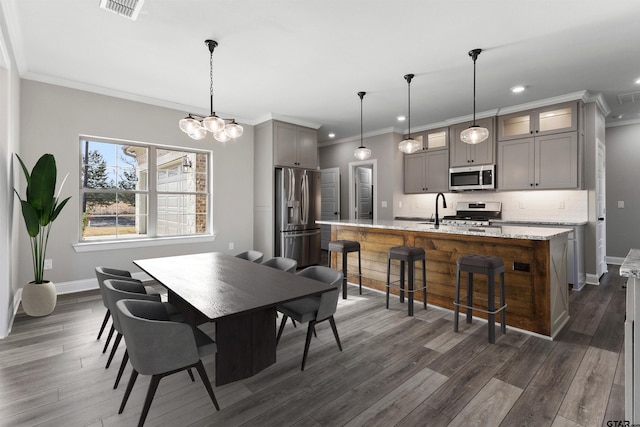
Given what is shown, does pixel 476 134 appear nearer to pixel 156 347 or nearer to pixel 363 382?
pixel 363 382

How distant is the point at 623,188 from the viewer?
221 inches

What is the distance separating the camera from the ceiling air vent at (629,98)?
435 cm

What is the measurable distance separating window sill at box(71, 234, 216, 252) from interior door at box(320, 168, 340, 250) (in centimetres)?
304

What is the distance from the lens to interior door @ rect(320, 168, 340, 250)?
7363 mm

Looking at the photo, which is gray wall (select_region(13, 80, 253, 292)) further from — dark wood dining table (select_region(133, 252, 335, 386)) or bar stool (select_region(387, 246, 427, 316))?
bar stool (select_region(387, 246, 427, 316))

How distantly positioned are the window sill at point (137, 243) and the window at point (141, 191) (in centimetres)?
12

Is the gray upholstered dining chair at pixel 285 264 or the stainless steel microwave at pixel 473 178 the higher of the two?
the stainless steel microwave at pixel 473 178

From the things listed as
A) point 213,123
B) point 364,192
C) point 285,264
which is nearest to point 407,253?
point 285,264

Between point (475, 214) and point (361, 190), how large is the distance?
8.27ft

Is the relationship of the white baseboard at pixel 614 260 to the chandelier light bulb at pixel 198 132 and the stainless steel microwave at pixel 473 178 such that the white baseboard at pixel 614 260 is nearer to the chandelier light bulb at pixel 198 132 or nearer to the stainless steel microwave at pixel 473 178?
the stainless steel microwave at pixel 473 178

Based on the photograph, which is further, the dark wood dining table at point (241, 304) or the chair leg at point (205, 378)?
the dark wood dining table at point (241, 304)

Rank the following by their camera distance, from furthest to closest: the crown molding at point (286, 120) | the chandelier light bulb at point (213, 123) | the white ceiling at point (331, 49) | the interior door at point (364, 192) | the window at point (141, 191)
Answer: the interior door at point (364, 192), the crown molding at point (286, 120), the window at point (141, 191), the chandelier light bulb at point (213, 123), the white ceiling at point (331, 49)

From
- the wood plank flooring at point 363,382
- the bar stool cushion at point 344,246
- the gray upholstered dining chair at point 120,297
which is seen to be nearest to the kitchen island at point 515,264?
the wood plank flooring at point 363,382

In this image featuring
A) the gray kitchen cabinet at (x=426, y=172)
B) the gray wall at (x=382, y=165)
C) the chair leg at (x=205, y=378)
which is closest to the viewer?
the chair leg at (x=205, y=378)
